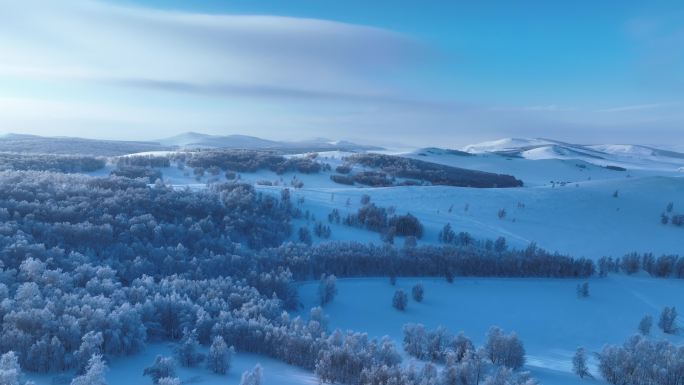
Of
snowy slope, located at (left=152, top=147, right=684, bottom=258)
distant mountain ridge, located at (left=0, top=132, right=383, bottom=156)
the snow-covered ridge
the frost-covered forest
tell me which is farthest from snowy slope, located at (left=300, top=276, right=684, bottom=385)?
the snow-covered ridge

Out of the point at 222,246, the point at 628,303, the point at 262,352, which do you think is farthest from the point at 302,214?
the point at 262,352

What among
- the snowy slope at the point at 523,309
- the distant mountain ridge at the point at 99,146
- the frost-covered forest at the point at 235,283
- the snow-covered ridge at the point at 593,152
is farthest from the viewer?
the snow-covered ridge at the point at 593,152

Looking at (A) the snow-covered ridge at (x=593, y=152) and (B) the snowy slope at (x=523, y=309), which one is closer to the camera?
(B) the snowy slope at (x=523, y=309)

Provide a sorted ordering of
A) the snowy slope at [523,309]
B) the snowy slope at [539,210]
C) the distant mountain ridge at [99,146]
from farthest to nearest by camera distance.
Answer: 1. the distant mountain ridge at [99,146]
2. the snowy slope at [539,210]
3. the snowy slope at [523,309]

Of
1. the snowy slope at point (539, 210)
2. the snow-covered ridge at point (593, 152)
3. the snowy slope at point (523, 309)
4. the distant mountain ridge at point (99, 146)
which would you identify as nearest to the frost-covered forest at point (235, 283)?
the snowy slope at point (523, 309)

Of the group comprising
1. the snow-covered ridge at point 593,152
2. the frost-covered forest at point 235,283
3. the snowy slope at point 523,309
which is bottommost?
the snowy slope at point 523,309

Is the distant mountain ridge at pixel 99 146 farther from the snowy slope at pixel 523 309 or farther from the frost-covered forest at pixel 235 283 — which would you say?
the snowy slope at pixel 523 309

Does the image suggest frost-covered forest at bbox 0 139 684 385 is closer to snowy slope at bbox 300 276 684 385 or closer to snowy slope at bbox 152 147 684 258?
snowy slope at bbox 300 276 684 385

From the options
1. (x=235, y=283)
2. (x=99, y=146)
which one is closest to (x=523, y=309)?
(x=235, y=283)

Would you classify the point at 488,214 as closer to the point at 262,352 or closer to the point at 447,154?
the point at 262,352

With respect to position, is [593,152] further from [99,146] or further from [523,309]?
[523,309]

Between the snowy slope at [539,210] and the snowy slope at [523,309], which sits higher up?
the snowy slope at [539,210]
